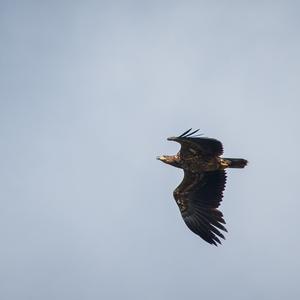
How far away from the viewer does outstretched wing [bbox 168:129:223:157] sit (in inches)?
770

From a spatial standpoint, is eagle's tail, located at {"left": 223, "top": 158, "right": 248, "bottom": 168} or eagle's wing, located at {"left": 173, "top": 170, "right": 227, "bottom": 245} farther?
eagle's wing, located at {"left": 173, "top": 170, "right": 227, "bottom": 245}

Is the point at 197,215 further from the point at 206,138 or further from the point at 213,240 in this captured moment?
the point at 206,138

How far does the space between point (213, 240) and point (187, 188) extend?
1.90 m

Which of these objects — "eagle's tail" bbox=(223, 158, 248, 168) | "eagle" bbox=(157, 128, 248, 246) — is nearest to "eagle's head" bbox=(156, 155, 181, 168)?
"eagle" bbox=(157, 128, 248, 246)

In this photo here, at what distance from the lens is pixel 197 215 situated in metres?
22.5

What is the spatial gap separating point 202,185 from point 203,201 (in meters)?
0.54

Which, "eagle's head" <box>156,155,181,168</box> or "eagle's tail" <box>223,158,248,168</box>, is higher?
"eagle's tail" <box>223,158,248,168</box>

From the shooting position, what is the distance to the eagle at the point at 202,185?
20.7 meters

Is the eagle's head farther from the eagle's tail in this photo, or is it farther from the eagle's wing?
the eagle's tail

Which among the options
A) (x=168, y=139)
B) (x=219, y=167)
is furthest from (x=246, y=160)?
(x=168, y=139)

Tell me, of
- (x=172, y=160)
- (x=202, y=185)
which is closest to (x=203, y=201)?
(x=202, y=185)

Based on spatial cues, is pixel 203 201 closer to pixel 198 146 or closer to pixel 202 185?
pixel 202 185

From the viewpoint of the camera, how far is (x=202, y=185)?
22.2m

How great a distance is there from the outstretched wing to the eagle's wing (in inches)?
49.2
